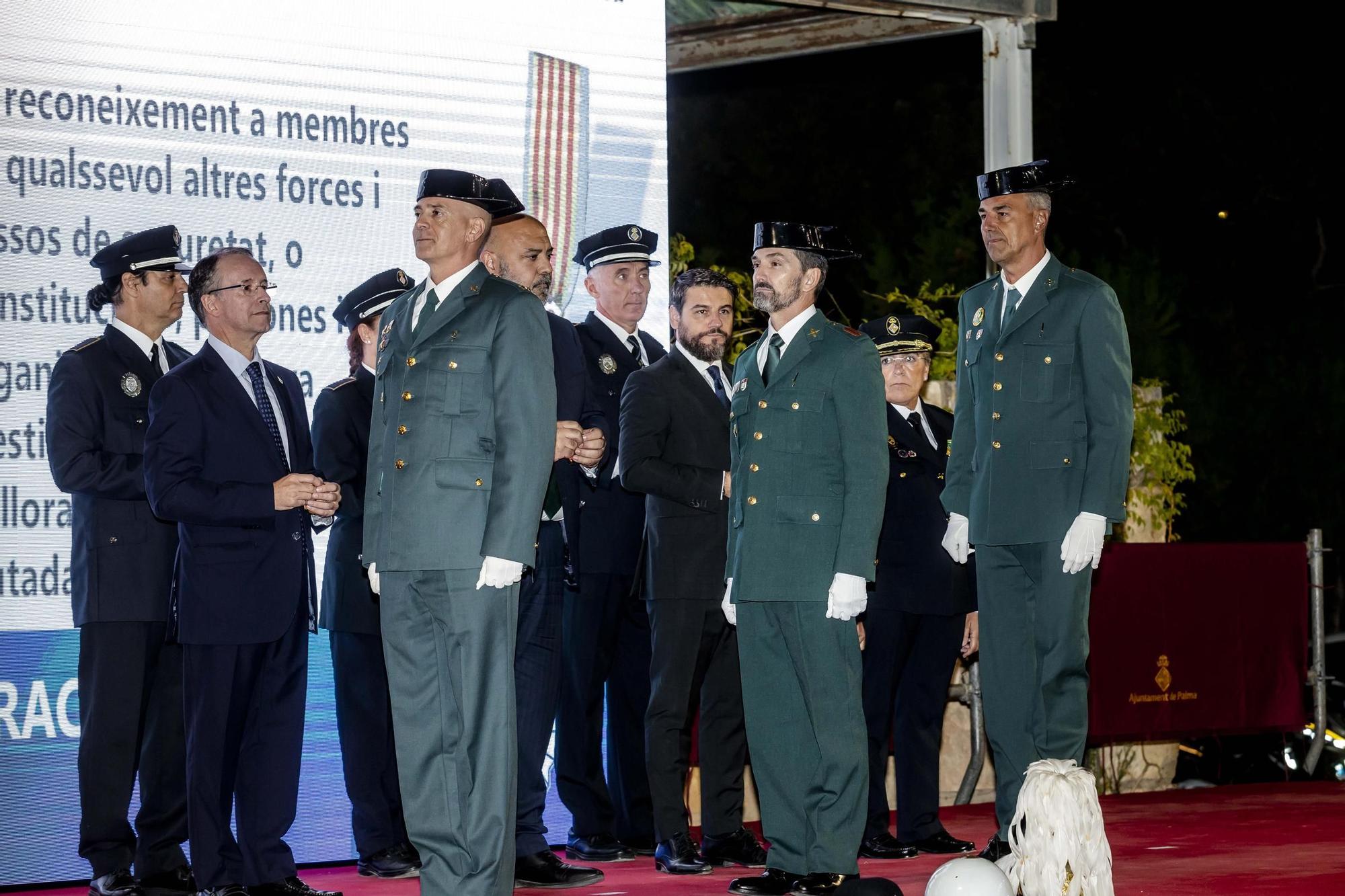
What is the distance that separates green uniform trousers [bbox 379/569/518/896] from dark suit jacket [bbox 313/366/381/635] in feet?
4.21

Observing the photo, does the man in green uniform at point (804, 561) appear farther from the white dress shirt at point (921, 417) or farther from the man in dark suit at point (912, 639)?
the white dress shirt at point (921, 417)

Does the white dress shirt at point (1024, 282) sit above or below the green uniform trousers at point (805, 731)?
above

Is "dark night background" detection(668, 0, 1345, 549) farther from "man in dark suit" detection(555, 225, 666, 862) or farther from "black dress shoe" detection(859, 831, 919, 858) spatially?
"black dress shoe" detection(859, 831, 919, 858)

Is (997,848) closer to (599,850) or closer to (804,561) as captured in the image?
(804,561)

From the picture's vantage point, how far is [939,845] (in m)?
5.56

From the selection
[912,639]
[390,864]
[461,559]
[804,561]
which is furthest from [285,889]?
[912,639]

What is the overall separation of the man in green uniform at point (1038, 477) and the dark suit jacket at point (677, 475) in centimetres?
85

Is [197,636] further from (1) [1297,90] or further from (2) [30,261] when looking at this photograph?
(1) [1297,90]

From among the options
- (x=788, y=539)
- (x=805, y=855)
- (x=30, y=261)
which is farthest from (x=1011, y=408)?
(x=30, y=261)

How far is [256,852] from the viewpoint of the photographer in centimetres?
465

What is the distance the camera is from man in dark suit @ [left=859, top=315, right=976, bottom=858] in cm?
562

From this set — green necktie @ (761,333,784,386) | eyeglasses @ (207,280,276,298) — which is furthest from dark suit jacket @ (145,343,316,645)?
green necktie @ (761,333,784,386)

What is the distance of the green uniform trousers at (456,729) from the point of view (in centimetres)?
395

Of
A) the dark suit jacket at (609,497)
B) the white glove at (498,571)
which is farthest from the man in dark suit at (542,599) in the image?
the white glove at (498,571)
